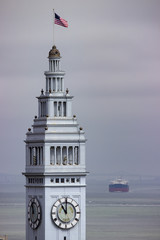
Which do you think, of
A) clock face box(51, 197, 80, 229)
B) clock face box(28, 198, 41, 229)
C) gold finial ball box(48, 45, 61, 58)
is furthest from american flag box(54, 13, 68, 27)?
clock face box(28, 198, 41, 229)

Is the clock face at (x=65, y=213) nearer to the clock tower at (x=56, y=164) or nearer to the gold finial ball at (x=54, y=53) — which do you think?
the clock tower at (x=56, y=164)

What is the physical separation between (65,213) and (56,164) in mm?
3011

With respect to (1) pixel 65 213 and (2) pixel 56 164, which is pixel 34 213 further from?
(2) pixel 56 164

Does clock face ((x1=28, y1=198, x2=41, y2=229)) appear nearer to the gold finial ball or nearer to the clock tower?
the clock tower

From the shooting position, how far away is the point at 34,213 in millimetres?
85875

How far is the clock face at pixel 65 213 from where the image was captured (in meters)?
85.1

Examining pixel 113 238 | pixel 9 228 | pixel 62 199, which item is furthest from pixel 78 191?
pixel 9 228

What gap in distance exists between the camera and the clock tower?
278 feet

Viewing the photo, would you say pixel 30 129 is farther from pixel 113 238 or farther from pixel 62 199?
pixel 113 238

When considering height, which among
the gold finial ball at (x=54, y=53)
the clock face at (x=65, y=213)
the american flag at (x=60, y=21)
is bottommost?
the clock face at (x=65, y=213)

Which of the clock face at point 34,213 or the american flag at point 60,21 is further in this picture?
the american flag at point 60,21

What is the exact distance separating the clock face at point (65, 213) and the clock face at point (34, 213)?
3.30ft

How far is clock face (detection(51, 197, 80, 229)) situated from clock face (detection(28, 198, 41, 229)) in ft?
3.30

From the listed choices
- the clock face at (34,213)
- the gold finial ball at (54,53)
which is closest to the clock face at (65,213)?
the clock face at (34,213)
